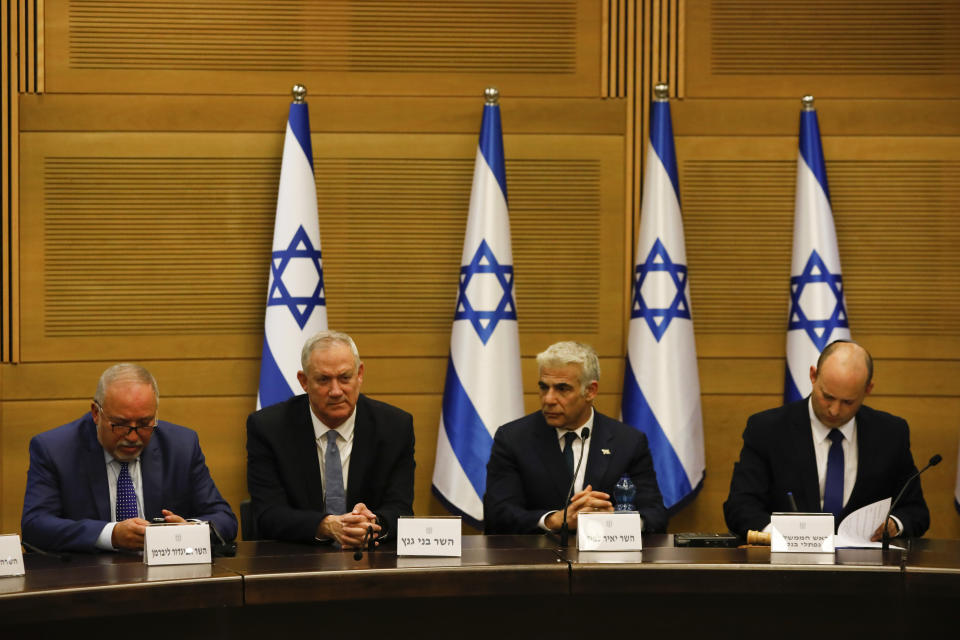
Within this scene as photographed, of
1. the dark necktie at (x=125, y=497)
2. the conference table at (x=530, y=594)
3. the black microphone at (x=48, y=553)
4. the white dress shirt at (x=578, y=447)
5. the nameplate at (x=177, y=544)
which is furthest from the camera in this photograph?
the white dress shirt at (x=578, y=447)

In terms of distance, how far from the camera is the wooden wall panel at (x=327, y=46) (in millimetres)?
5086

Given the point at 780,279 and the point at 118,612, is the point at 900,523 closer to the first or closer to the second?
the point at 780,279

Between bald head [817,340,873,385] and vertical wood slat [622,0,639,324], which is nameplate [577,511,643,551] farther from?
vertical wood slat [622,0,639,324]

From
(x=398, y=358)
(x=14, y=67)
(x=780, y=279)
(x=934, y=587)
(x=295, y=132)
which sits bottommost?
(x=934, y=587)

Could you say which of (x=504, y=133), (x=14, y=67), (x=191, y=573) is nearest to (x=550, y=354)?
(x=191, y=573)

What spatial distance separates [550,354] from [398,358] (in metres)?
1.69

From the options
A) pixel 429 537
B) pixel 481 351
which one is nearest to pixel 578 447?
pixel 429 537

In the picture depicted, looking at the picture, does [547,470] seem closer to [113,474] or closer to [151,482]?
[151,482]

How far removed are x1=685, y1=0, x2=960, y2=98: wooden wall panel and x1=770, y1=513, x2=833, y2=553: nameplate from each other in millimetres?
2847

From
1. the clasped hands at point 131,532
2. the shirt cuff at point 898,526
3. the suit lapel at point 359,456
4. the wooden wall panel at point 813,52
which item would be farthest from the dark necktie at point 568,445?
the wooden wall panel at point 813,52

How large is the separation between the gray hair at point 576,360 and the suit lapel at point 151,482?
1.33 meters

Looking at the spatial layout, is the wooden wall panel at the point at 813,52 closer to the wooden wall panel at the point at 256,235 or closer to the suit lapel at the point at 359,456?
the wooden wall panel at the point at 256,235

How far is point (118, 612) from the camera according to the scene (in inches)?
96.8

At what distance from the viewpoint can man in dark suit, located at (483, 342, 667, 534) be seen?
12.1 ft
